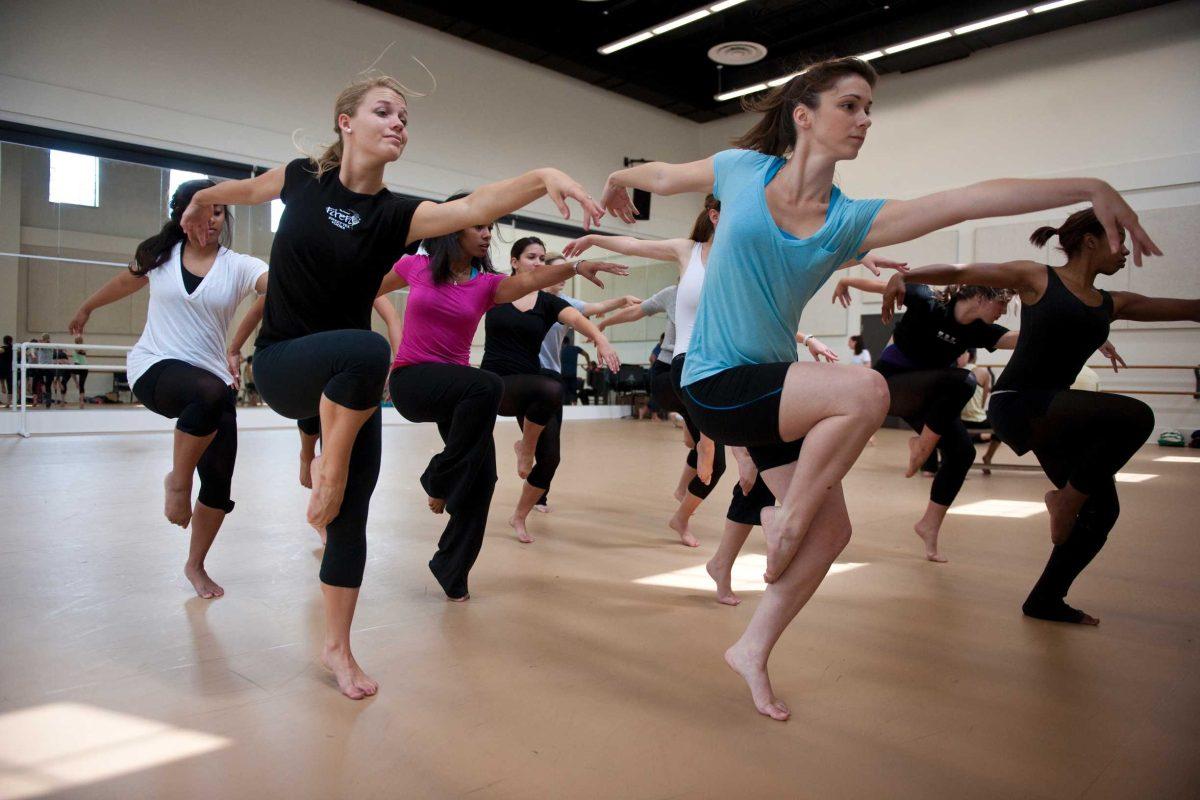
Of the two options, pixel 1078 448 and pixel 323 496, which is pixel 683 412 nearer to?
pixel 1078 448

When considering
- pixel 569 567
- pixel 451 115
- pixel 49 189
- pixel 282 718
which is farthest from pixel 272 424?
pixel 282 718

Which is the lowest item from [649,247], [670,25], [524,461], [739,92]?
[524,461]

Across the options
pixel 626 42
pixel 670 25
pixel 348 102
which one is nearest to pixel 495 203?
pixel 348 102

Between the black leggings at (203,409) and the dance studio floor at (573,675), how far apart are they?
15.1 inches

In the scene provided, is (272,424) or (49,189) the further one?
(272,424)

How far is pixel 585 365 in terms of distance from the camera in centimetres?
1477

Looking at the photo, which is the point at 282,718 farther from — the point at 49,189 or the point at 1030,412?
the point at 49,189

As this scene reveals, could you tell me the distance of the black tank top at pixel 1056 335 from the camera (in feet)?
8.30

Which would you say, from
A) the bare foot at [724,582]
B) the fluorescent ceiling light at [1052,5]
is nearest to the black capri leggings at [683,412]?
the bare foot at [724,582]

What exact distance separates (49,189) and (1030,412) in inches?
397

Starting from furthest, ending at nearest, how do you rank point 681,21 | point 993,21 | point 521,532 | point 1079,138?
point 1079,138 < point 681,21 < point 993,21 < point 521,532

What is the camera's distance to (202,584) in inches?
102

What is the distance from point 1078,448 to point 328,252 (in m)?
2.39

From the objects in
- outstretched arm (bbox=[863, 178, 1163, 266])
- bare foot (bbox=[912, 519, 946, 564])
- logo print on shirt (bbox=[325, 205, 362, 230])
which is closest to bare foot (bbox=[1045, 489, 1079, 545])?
bare foot (bbox=[912, 519, 946, 564])
